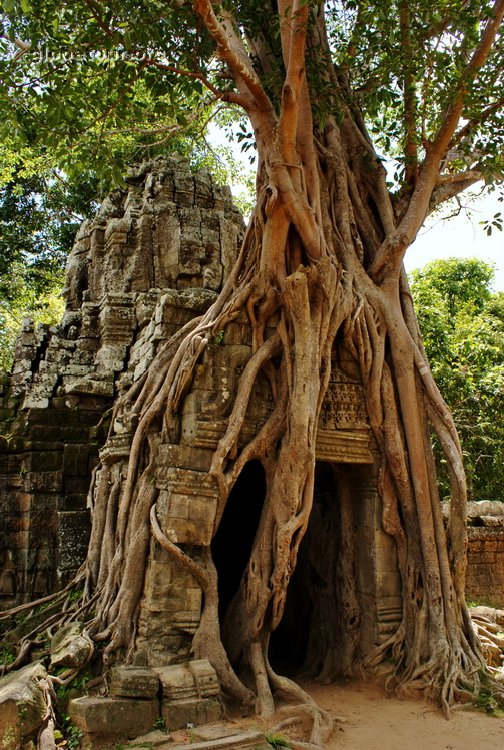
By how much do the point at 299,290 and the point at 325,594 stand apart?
10.2 feet

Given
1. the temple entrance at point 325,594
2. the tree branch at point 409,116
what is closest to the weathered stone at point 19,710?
the temple entrance at point 325,594

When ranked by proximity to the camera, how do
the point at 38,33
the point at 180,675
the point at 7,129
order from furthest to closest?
1. the point at 7,129
2. the point at 38,33
3. the point at 180,675

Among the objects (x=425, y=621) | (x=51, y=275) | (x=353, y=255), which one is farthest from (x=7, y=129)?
(x=51, y=275)

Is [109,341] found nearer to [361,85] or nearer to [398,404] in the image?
[398,404]

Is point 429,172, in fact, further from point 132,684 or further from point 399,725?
point 132,684

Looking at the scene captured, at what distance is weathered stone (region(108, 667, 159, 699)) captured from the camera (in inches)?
173

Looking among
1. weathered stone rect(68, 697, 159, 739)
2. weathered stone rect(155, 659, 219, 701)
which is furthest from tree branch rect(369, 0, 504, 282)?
weathered stone rect(68, 697, 159, 739)

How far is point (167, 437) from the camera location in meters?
5.43

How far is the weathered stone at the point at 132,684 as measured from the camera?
440 cm

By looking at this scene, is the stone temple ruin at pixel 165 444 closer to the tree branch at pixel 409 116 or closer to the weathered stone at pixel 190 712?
the weathered stone at pixel 190 712

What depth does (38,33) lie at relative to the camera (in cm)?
564

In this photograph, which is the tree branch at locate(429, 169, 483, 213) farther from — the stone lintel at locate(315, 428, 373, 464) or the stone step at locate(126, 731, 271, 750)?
the stone step at locate(126, 731, 271, 750)

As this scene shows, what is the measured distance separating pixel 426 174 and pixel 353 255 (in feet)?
4.16

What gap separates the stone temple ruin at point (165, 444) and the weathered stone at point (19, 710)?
838 millimetres
